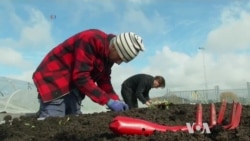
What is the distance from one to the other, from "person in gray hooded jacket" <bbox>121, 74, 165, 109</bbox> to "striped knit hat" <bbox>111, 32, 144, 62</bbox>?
162 inches

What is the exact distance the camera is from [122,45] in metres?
3.46

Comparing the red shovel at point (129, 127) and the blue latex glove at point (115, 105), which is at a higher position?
the blue latex glove at point (115, 105)

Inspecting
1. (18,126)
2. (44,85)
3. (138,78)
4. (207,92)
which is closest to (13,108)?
(138,78)

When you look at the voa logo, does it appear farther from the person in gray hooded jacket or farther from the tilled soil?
the person in gray hooded jacket

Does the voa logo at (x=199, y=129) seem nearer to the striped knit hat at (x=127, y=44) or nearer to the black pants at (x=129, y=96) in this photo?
the striped knit hat at (x=127, y=44)

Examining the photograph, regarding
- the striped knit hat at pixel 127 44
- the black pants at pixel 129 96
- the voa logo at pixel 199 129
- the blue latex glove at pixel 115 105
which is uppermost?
the striped knit hat at pixel 127 44

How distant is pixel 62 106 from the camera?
3805 mm

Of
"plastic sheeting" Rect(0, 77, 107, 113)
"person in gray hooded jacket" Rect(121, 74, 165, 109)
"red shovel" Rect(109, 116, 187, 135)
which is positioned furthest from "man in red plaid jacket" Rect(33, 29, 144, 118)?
"plastic sheeting" Rect(0, 77, 107, 113)

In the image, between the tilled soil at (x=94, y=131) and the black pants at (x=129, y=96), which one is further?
the black pants at (x=129, y=96)

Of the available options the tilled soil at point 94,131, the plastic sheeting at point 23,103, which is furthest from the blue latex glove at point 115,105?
the plastic sheeting at point 23,103

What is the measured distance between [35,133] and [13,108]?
7158 mm

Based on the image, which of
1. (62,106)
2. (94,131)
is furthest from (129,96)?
(94,131)

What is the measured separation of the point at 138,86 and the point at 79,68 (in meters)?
4.42

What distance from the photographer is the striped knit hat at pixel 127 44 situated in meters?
3.46
